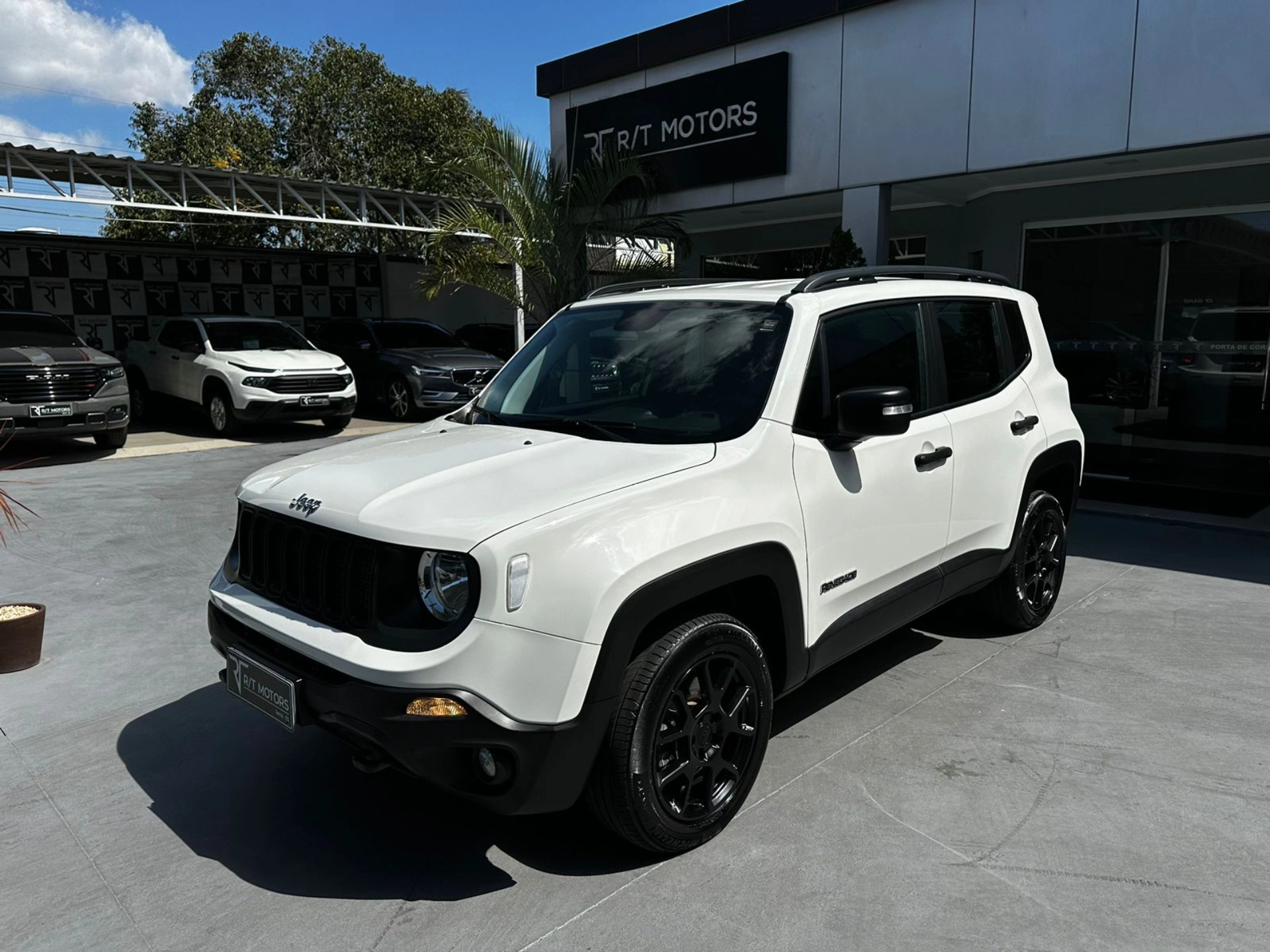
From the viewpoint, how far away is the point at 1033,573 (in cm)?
507

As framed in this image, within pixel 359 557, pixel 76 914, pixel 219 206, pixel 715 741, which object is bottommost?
pixel 76 914

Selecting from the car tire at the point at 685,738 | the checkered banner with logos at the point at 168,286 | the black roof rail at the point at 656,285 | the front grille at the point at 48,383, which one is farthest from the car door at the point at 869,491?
the checkered banner with logos at the point at 168,286

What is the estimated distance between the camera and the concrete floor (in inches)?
106

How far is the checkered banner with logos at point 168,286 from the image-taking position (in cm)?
1811

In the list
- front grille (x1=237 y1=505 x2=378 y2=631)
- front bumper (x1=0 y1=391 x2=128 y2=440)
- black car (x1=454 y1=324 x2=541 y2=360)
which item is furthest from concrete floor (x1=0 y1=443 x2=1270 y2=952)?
black car (x1=454 y1=324 x2=541 y2=360)

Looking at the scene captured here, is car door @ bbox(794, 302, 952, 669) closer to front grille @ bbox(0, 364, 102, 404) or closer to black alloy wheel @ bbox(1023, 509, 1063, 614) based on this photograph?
black alloy wheel @ bbox(1023, 509, 1063, 614)

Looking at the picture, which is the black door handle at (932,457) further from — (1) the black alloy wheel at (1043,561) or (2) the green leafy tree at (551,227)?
(2) the green leafy tree at (551,227)

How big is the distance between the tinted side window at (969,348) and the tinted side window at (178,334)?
12.4 m

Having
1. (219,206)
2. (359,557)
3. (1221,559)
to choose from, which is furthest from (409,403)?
(359,557)

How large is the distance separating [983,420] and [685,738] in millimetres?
2320

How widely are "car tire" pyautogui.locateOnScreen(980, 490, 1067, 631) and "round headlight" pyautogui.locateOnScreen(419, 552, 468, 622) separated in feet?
10.6

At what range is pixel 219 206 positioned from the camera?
1558 cm

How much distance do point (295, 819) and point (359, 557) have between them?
45.1 inches

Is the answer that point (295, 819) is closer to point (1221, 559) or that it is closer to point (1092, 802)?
point (1092, 802)
